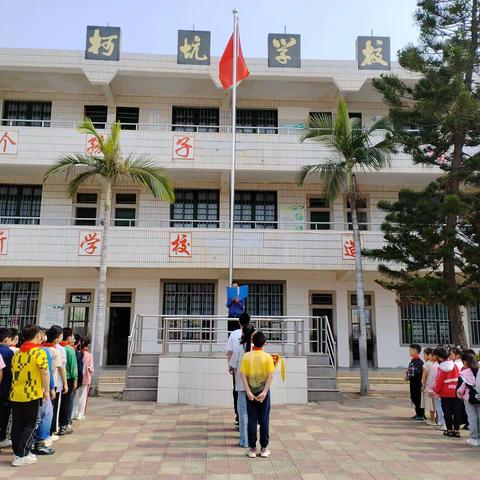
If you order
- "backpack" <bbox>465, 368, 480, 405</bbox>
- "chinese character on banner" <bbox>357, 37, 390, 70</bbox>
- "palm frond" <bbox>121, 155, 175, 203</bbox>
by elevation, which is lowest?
"backpack" <bbox>465, 368, 480, 405</bbox>

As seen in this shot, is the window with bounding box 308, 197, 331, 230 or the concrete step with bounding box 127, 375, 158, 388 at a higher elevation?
the window with bounding box 308, 197, 331, 230

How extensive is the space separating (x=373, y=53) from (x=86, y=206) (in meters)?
11.1

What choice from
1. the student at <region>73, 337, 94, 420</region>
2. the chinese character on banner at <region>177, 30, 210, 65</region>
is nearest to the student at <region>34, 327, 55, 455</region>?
the student at <region>73, 337, 94, 420</region>

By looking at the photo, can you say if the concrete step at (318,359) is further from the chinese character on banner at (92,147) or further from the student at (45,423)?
the chinese character on banner at (92,147)

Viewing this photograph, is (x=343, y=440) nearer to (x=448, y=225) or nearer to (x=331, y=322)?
(x=448, y=225)

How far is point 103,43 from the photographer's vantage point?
53.4 feet

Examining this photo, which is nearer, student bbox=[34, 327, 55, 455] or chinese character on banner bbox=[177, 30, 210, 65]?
student bbox=[34, 327, 55, 455]

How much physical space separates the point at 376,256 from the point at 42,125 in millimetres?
11934

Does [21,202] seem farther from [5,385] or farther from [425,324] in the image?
[425,324]

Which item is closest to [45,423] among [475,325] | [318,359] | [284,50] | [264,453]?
[264,453]

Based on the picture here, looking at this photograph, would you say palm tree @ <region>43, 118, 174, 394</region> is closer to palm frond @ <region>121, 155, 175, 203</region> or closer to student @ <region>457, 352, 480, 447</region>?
palm frond @ <region>121, 155, 175, 203</region>

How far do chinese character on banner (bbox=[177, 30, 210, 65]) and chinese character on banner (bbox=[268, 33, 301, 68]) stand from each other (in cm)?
215

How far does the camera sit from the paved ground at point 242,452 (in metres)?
5.29

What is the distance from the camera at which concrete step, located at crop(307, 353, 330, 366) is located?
431 inches
